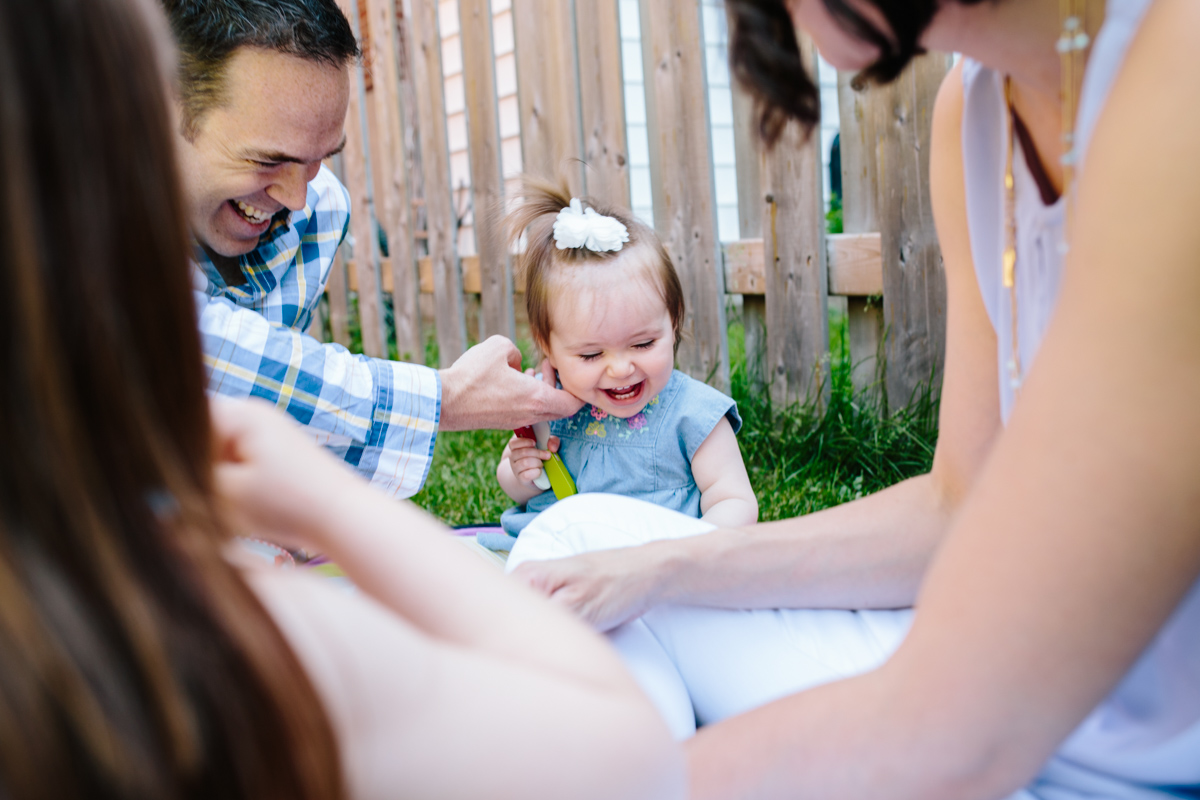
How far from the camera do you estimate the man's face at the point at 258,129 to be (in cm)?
200

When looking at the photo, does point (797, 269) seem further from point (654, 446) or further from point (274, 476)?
point (274, 476)

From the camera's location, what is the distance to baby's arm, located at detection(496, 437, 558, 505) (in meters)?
2.37

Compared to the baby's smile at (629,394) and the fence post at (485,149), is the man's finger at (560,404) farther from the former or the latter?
the fence post at (485,149)

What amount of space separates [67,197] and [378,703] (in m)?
0.36

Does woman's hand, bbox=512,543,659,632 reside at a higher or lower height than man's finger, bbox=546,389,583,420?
lower

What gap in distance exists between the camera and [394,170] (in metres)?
A: 5.43

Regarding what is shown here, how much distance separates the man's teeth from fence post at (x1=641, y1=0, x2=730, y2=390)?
62.3 inches

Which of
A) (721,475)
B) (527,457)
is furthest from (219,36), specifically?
(721,475)

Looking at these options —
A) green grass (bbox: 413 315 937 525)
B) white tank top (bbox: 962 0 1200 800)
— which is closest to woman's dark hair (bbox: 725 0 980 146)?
white tank top (bbox: 962 0 1200 800)

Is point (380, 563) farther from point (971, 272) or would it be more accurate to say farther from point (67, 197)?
point (971, 272)

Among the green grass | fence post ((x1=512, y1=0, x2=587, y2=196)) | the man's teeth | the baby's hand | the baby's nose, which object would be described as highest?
fence post ((x1=512, y1=0, x2=587, y2=196))

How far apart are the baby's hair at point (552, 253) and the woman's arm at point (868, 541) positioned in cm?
97

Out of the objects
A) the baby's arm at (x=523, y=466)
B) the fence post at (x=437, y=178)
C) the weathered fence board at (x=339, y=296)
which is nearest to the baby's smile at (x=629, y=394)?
the baby's arm at (x=523, y=466)

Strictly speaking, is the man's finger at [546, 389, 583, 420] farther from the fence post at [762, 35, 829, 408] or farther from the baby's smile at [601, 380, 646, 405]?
the fence post at [762, 35, 829, 408]
